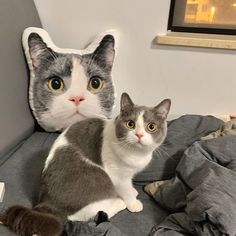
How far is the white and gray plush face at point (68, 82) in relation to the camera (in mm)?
1292

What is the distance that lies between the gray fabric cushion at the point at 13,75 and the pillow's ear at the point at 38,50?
54mm

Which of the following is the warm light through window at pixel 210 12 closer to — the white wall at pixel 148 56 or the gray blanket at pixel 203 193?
the white wall at pixel 148 56

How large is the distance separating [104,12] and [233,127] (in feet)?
2.45

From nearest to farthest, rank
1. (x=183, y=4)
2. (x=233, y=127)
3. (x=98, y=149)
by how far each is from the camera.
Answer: (x=98, y=149)
(x=233, y=127)
(x=183, y=4)

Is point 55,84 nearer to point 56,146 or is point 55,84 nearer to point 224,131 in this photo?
point 56,146

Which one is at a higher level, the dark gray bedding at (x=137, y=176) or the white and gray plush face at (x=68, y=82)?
the white and gray plush face at (x=68, y=82)

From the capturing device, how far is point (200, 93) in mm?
1444

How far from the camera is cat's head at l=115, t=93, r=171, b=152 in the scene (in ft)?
3.13

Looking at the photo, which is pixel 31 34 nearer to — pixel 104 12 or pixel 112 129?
pixel 104 12

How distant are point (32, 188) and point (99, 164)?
27cm

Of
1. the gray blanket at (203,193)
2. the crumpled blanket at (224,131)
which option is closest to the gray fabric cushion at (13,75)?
the gray blanket at (203,193)

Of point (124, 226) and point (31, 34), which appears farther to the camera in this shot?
point (31, 34)

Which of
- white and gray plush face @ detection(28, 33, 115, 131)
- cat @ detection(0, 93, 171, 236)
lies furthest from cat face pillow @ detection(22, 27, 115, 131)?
cat @ detection(0, 93, 171, 236)

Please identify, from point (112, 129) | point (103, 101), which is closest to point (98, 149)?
point (112, 129)
